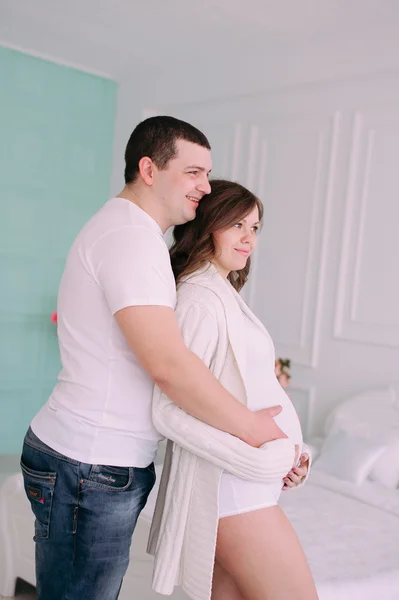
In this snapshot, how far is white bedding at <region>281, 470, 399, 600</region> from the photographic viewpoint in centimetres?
204

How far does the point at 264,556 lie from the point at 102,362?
50 cm

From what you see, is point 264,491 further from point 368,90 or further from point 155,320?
point 368,90

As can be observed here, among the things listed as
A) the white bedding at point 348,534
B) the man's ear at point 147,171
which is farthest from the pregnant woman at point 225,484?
the white bedding at point 348,534

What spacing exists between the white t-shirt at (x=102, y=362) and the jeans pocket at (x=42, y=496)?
63 mm

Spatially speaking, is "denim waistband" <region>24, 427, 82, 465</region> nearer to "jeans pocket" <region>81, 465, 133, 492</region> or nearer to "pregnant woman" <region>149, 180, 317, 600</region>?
"jeans pocket" <region>81, 465, 133, 492</region>

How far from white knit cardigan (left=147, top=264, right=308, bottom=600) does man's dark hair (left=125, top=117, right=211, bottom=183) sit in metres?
0.28

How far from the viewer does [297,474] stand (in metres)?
1.57

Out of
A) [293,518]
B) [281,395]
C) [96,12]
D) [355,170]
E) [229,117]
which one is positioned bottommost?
[293,518]

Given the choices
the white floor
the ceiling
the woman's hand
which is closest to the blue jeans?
the woman's hand

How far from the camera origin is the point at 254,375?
156cm

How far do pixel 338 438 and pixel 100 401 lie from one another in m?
2.21

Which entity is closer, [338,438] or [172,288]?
[172,288]

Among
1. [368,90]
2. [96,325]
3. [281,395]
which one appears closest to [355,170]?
[368,90]

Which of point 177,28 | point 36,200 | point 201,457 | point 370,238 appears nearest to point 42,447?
point 201,457
